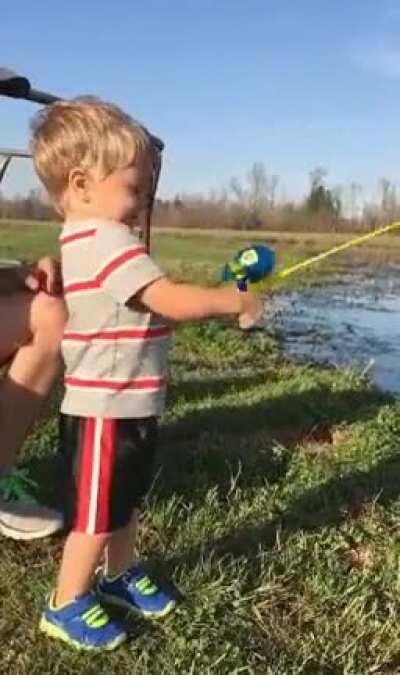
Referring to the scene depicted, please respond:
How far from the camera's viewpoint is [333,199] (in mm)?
46375

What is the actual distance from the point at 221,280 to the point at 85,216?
1.42ft

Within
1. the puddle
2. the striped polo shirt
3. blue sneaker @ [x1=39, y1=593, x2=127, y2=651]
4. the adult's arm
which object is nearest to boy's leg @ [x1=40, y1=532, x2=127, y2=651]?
blue sneaker @ [x1=39, y1=593, x2=127, y2=651]

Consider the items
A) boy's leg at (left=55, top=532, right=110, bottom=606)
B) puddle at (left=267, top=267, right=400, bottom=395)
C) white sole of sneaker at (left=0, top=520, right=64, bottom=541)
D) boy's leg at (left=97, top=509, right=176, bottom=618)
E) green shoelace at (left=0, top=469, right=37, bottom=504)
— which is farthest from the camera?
puddle at (left=267, top=267, right=400, bottom=395)

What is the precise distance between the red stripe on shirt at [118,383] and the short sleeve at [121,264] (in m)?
0.22

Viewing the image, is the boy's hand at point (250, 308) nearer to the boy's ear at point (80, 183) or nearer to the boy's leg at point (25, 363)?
the boy's ear at point (80, 183)

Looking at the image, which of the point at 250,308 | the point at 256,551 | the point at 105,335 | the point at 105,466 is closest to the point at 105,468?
the point at 105,466

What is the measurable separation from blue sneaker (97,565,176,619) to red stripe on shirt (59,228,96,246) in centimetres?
98

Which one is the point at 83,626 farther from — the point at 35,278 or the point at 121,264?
the point at 35,278

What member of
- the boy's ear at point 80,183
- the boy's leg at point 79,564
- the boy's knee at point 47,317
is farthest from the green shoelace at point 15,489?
the boy's ear at point 80,183

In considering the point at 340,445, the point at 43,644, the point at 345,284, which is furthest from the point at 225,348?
the point at 345,284

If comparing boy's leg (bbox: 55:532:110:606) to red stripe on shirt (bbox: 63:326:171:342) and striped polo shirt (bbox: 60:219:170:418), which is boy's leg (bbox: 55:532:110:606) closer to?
striped polo shirt (bbox: 60:219:170:418)

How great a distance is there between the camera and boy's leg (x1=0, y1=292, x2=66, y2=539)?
10.5ft

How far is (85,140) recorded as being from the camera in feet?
8.28

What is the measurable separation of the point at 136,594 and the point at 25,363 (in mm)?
821
